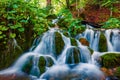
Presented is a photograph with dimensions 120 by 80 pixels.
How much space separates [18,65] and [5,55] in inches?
21.0

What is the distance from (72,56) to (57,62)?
0.56 meters

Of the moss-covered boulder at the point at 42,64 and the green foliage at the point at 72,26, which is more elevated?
the green foliage at the point at 72,26

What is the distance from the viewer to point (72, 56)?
279 inches

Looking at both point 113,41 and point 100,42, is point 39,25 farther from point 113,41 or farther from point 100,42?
point 113,41

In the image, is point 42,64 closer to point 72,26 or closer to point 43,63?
point 43,63

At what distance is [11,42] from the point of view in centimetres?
694

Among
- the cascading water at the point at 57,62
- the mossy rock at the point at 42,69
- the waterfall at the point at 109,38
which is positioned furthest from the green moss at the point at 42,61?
the waterfall at the point at 109,38

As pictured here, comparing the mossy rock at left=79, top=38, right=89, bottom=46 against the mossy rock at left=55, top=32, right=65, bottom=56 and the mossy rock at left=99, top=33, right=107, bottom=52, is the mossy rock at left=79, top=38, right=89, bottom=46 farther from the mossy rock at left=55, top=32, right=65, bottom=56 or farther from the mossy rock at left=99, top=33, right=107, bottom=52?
the mossy rock at left=55, top=32, right=65, bottom=56

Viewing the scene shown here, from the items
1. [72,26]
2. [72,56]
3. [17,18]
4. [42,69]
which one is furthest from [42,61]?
[72,26]

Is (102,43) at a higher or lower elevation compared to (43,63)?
higher

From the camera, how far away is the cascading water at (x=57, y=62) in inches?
248

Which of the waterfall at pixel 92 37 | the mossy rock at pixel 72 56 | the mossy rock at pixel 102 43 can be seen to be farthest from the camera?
the waterfall at pixel 92 37

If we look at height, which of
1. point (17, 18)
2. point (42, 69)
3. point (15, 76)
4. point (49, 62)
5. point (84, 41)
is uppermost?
point (17, 18)

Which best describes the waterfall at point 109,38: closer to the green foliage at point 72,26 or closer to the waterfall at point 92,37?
the waterfall at point 92,37
